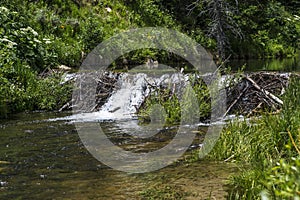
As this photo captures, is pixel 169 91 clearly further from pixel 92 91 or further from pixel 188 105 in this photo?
pixel 92 91

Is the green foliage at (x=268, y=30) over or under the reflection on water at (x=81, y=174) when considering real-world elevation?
over

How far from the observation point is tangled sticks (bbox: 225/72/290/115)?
309 inches

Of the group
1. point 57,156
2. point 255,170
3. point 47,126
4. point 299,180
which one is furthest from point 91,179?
point 47,126

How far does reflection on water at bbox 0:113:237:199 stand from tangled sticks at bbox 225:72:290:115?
7.21 ft

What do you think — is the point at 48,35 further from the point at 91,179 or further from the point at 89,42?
the point at 91,179

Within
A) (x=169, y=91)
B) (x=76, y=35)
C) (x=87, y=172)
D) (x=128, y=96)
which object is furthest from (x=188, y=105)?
(x=76, y=35)

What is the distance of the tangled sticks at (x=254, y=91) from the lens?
7836 mm

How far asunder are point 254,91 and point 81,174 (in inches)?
185

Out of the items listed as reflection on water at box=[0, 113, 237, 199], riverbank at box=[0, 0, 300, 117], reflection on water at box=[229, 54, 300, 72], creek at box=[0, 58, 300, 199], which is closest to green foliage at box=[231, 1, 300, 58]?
riverbank at box=[0, 0, 300, 117]

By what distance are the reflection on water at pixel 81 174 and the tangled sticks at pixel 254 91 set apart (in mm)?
2197

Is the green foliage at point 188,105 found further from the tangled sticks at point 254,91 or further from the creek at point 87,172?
the tangled sticks at point 254,91

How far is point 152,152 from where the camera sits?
5328 millimetres

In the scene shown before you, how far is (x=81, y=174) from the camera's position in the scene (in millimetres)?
4352

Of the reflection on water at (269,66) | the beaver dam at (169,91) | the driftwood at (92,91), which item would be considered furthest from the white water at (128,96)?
the reflection on water at (269,66)
